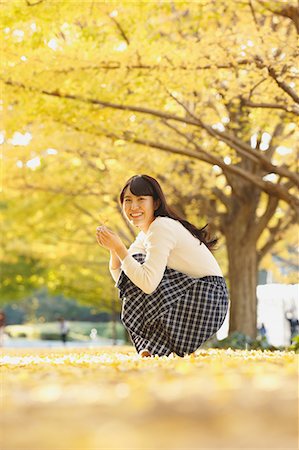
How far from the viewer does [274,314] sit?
17641 millimetres

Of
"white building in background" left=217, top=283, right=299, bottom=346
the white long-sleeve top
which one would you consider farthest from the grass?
the white long-sleeve top

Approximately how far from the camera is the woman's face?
213 inches

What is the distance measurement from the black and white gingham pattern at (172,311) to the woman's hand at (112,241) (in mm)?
281

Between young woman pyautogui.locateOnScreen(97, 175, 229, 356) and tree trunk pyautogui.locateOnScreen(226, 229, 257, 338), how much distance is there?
777 cm

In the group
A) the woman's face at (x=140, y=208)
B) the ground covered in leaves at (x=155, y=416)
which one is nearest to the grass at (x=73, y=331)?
the woman's face at (x=140, y=208)

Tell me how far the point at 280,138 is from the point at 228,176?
3.25ft

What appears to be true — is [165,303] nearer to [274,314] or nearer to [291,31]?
[291,31]

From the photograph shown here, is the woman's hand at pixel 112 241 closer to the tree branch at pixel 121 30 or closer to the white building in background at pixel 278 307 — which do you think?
the tree branch at pixel 121 30

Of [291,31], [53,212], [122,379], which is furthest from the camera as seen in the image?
[53,212]

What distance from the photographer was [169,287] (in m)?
5.18

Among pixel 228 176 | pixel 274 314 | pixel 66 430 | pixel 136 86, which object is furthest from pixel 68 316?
pixel 66 430

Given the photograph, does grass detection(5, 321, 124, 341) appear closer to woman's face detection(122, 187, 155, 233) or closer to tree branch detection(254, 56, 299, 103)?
tree branch detection(254, 56, 299, 103)

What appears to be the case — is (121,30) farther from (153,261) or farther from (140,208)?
(153,261)

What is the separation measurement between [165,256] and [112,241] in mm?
333
